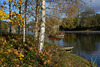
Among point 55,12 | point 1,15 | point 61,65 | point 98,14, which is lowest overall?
point 61,65

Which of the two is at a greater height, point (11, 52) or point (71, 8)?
point (71, 8)

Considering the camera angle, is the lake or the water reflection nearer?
the lake

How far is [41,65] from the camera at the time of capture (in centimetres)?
724

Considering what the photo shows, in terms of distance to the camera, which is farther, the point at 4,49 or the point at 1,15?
the point at 4,49

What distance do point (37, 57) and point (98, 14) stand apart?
10959cm

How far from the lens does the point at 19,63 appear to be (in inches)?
265

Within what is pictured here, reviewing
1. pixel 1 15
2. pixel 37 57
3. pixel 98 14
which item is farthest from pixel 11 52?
pixel 98 14

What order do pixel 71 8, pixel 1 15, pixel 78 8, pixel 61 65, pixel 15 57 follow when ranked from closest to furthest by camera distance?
1. pixel 1 15
2. pixel 15 57
3. pixel 61 65
4. pixel 78 8
5. pixel 71 8

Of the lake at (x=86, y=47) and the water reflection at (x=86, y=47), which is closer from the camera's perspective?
the lake at (x=86, y=47)

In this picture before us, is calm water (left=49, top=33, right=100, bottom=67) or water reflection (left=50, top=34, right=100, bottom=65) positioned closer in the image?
calm water (left=49, top=33, right=100, bottom=67)

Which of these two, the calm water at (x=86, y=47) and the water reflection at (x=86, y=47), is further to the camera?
the water reflection at (x=86, y=47)

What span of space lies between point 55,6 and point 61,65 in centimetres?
507

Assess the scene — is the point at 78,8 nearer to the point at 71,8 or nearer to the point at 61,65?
the point at 71,8

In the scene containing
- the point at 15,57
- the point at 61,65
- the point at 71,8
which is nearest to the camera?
the point at 15,57
